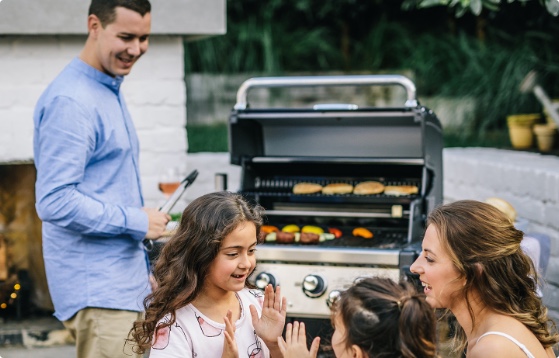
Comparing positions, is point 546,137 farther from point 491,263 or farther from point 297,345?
point 297,345

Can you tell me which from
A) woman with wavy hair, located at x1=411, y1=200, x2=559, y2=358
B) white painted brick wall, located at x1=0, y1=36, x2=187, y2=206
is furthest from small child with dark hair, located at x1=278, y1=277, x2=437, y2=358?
white painted brick wall, located at x1=0, y1=36, x2=187, y2=206

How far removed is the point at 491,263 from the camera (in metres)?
2.19

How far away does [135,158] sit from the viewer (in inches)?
117

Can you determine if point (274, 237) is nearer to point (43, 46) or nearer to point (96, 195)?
point (96, 195)

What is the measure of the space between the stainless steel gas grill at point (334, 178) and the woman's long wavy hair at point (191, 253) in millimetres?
983

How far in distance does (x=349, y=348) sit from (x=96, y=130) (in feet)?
4.40

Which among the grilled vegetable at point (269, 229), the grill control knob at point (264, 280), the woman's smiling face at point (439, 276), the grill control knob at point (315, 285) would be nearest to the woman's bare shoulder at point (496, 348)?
the woman's smiling face at point (439, 276)

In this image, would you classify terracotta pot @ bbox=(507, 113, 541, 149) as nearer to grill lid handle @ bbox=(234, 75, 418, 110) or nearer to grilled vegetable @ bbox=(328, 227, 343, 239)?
grill lid handle @ bbox=(234, 75, 418, 110)

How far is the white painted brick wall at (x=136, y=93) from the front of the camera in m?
3.94

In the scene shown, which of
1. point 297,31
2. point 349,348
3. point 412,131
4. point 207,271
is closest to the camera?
point 349,348

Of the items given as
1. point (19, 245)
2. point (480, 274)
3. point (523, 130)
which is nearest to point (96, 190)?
point (480, 274)

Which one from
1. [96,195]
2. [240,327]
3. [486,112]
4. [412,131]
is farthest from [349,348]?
[486,112]

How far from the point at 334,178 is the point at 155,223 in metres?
1.15

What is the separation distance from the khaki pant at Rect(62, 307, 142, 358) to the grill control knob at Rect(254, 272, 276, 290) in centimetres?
63
